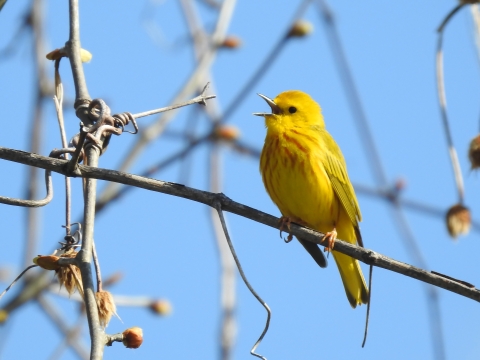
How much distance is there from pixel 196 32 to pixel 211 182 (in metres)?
1.29

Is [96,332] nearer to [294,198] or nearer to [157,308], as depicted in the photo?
[157,308]

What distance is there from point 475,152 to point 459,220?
46cm

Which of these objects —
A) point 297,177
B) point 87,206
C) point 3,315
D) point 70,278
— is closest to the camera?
point 87,206

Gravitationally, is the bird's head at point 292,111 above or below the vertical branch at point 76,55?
above

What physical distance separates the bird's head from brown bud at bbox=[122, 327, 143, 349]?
2.74m

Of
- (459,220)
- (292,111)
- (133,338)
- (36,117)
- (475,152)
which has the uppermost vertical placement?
(292,111)

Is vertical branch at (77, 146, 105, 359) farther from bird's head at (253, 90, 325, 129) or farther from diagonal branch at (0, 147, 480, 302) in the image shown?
bird's head at (253, 90, 325, 129)

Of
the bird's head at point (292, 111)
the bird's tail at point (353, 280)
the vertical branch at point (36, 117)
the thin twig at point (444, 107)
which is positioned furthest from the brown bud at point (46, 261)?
the bird's tail at point (353, 280)

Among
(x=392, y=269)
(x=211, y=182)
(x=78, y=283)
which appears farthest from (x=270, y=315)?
(x=211, y=182)

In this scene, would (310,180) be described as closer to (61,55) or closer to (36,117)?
(36,117)

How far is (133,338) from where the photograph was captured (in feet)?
6.84

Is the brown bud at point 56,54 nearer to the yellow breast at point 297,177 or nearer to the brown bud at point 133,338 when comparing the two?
the brown bud at point 133,338

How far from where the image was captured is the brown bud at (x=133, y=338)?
2.08 m

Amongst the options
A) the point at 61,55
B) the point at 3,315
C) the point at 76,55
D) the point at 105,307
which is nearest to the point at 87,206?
the point at 105,307
